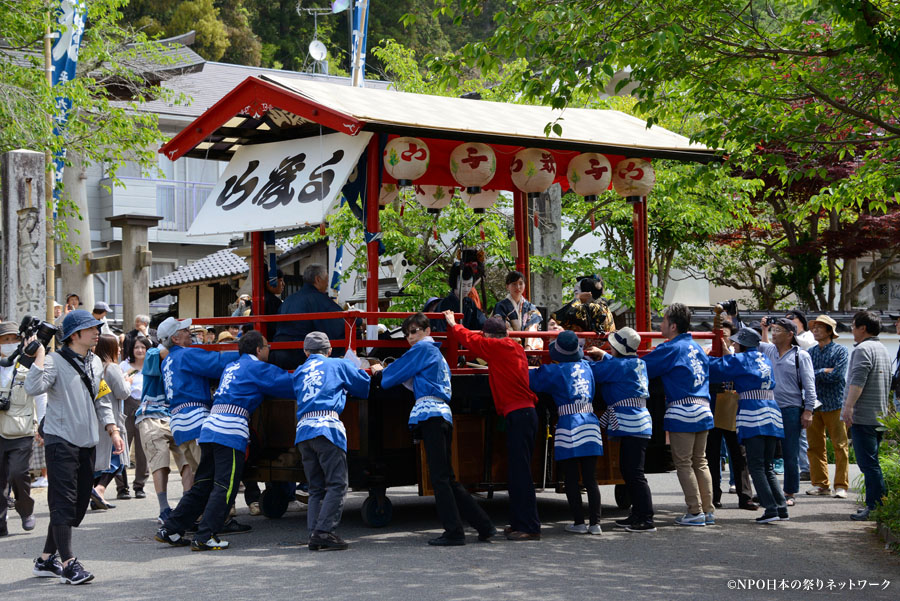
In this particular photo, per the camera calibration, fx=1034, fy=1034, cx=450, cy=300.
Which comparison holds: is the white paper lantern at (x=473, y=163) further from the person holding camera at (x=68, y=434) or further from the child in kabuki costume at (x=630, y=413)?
the person holding camera at (x=68, y=434)

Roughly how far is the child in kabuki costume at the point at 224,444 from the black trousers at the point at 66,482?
50.3 inches

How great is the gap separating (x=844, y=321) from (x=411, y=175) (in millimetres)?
10800

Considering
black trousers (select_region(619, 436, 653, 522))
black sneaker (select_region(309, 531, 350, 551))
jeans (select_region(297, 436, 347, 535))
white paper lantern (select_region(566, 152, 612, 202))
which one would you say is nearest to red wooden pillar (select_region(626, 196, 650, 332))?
white paper lantern (select_region(566, 152, 612, 202))

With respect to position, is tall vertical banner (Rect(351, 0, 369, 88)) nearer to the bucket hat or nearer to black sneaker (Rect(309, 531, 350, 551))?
black sneaker (Rect(309, 531, 350, 551))

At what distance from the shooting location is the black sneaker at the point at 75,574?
704 centimetres

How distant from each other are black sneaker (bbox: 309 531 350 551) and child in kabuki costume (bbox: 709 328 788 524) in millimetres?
3903

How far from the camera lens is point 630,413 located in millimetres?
9078

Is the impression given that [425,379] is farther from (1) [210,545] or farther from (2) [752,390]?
(2) [752,390]

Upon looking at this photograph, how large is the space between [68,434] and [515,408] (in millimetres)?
3517

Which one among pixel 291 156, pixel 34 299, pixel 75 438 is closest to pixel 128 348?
pixel 34 299

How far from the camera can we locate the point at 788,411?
1102 cm

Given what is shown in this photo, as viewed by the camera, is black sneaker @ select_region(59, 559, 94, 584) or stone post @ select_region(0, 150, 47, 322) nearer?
black sneaker @ select_region(59, 559, 94, 584)

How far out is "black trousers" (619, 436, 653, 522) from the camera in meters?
9.04

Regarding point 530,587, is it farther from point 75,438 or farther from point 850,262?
point 850,262
